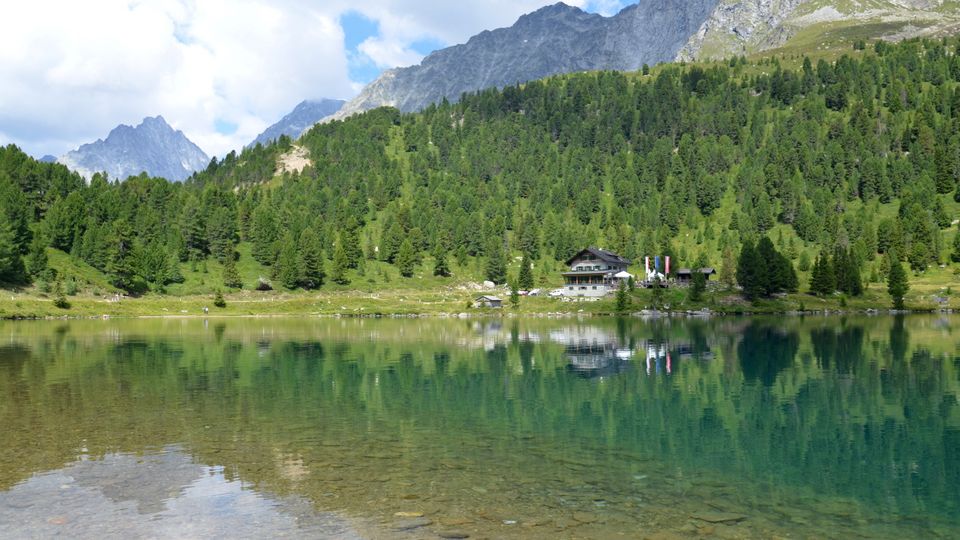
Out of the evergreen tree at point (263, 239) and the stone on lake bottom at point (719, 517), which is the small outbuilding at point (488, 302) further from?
the stone on lake bottom at point (719, 517)

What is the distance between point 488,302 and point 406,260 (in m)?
46.2

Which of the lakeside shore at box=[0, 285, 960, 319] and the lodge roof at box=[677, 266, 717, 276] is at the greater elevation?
the lodge roof at box=[677, 266, 717, 276]

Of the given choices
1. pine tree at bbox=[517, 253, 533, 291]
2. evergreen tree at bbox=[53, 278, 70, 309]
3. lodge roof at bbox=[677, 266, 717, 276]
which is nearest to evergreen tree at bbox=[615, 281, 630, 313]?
pine tree at bbox=[517, 253, 533, 291]

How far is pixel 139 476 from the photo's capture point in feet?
67.9

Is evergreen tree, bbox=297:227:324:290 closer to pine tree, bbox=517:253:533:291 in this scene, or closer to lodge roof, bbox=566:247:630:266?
pine tree, bbox=517:253:533:291

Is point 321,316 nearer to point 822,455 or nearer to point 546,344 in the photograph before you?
point 546,344

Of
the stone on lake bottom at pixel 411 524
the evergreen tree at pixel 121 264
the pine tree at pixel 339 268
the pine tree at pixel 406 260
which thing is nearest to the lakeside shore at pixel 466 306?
the evergreen tree at pixel 121 264

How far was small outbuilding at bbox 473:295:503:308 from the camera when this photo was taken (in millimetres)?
151125

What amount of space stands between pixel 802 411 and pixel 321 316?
395 feet

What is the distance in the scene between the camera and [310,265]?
174 m

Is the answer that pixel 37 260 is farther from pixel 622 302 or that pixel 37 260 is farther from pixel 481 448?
pixel 481 448

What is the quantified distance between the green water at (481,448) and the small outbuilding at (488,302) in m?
95.3

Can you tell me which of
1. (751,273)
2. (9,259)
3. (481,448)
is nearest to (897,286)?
(751,273)

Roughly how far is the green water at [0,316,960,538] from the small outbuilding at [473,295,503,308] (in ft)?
313
